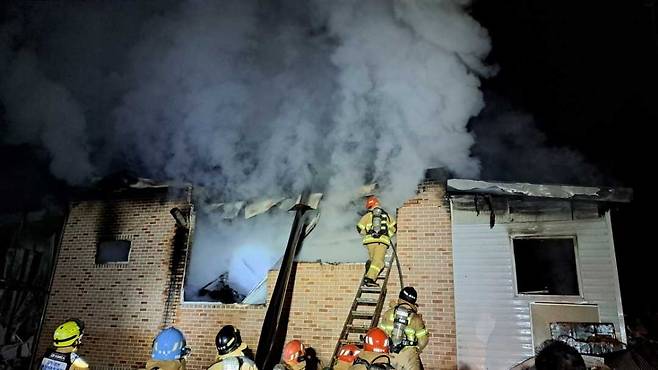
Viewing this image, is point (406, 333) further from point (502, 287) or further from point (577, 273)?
point (577, 273)

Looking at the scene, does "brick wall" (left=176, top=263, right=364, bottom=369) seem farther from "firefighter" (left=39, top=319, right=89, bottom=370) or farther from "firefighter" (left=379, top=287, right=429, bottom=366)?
"firefighter" (left=39, top=319, right=89, bottom=370)

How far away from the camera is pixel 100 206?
9.34 metres

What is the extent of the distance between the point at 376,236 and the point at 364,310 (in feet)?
4.15

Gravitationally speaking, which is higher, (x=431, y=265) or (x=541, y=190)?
→ (x=541, y=190)

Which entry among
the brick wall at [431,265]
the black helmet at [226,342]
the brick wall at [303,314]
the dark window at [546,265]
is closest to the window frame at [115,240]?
the brick wall at [303,314]

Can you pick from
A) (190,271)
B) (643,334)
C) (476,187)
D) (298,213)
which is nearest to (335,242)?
(298,213)

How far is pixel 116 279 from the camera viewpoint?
28.4 ft

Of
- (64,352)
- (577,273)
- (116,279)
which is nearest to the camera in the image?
(64,352)

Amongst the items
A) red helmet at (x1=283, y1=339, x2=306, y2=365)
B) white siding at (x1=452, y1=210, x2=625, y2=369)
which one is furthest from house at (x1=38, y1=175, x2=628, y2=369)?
red helmet at (x1=283, y1=339, x2=306, y2=365)

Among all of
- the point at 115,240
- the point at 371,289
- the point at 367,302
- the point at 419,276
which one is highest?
the point at 115,240

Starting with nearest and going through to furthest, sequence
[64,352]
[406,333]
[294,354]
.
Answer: [64,352]
[406,333]
[294,354]

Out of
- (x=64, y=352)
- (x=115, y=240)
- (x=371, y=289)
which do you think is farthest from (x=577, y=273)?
(x=115, y=240)

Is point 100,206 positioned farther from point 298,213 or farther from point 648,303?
point 648,303

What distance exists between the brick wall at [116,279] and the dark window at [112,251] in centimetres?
12
